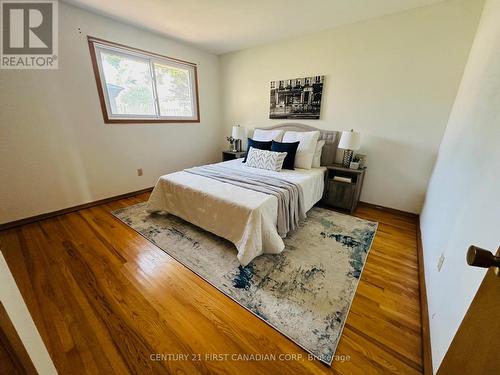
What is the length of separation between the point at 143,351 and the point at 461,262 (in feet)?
5.65

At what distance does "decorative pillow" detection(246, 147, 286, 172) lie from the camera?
2.65 m

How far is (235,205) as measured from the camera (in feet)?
5.80

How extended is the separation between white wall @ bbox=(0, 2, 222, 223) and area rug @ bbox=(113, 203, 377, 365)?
2.66 feet

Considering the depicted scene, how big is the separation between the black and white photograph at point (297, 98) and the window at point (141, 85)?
156cm

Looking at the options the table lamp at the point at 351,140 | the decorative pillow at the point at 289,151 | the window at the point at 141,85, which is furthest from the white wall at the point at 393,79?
the window at the point at 141,85

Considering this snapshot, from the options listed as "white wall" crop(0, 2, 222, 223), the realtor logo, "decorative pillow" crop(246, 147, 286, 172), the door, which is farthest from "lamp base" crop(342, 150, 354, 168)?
the realtor logo

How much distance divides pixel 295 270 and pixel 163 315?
1.03 metres

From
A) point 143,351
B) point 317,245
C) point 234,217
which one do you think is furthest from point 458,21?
point 143,351

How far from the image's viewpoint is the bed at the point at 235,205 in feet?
5.54

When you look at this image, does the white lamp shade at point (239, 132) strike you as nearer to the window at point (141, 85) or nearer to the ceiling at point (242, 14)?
the window at point (141, 85)

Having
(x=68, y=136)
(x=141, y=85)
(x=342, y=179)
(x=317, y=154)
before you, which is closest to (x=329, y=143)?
(x=317, y=154)

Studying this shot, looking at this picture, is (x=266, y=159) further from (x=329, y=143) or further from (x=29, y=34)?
(x=29, y=34)

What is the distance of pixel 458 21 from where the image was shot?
2.05m

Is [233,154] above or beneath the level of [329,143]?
beneath
